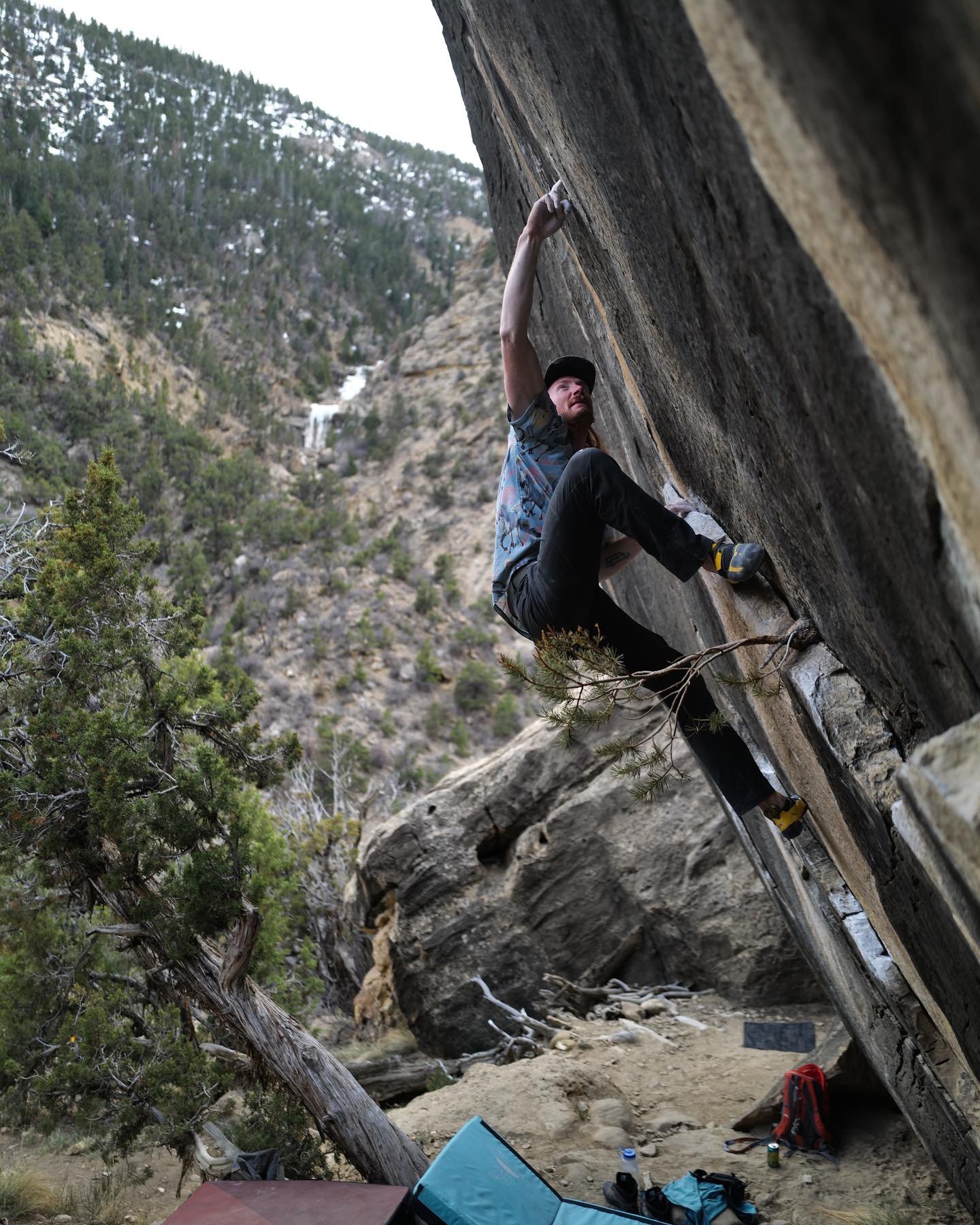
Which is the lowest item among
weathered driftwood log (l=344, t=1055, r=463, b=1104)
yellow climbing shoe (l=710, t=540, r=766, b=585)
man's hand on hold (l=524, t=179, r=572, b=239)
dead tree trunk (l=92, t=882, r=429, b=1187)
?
weathered driftwood log (l=344, t=1055, r=463, b=1104)

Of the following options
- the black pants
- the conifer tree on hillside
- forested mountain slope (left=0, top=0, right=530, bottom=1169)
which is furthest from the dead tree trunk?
the black pants

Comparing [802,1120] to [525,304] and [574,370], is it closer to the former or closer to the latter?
[574,370]

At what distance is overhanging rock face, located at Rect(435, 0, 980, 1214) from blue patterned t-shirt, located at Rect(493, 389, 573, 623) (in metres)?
0.38

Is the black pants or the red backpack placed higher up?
the black pants

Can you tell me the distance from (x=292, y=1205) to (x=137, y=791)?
268cm

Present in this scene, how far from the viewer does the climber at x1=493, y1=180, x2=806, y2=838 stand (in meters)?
2.98

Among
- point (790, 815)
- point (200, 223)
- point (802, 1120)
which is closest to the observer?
point (790, 815)

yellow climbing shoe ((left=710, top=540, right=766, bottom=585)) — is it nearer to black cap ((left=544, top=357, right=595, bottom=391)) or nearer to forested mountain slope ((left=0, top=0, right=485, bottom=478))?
black cap ((left=544, top=357, right=595, bottom=391))

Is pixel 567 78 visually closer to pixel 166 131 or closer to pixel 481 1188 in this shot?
pixel 481 1188

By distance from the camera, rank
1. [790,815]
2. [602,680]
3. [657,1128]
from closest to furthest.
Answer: [602,680] → [790,815] → [657,1128]

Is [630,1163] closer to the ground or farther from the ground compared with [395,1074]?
farther from the ground

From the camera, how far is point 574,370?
12.4ft

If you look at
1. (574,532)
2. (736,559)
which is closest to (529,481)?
(574,532)

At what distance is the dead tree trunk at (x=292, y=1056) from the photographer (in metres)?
5.20
